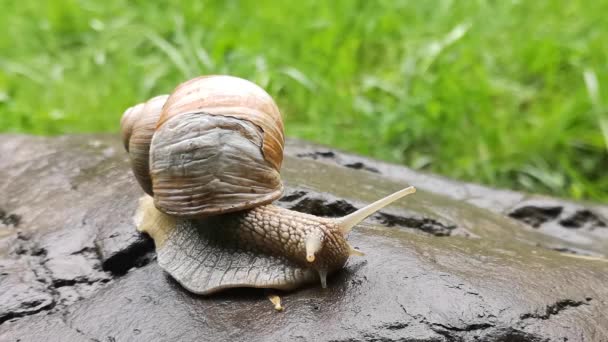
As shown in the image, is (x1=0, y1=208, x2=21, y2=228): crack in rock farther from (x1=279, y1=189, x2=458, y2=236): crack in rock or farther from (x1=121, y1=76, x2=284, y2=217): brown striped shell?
(x1=279, y1=189, x2=458, y2=236): crack in rock

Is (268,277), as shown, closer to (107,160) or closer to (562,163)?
(107,160)

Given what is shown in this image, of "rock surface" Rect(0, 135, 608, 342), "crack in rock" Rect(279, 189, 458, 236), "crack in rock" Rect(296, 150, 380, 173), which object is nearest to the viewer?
"rock surface" Rect(0, 135, 608, 342)

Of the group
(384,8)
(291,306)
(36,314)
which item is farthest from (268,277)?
(384,8)

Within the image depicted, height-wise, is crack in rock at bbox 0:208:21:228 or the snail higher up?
the snail

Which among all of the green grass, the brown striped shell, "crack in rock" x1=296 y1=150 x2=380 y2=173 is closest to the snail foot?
the brown striped shell

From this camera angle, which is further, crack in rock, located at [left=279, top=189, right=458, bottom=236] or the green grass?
the green grass

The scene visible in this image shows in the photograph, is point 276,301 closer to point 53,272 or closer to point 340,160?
point 53,272

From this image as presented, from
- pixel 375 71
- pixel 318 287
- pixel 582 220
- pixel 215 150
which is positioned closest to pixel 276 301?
pixel 318 287

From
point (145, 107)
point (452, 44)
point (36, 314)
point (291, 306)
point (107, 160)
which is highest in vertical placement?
point (452, 44)
